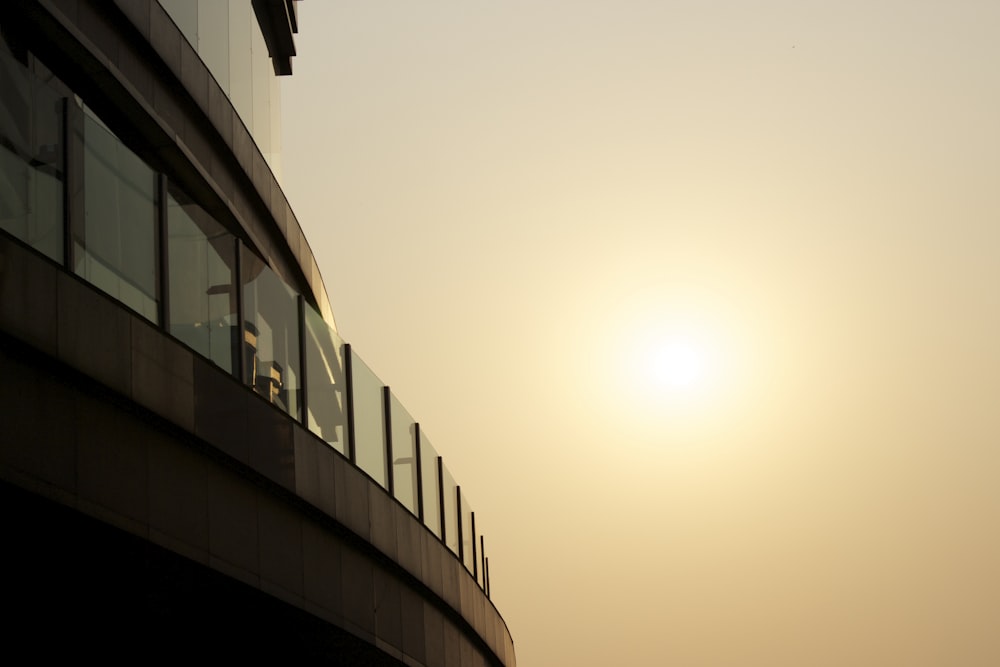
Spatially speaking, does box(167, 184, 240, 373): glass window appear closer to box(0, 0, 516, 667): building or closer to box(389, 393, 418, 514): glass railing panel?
box(0, 0, 516, 667): building

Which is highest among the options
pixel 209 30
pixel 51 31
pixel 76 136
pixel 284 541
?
pixel 209 30

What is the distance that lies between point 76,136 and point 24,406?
2.05 metres

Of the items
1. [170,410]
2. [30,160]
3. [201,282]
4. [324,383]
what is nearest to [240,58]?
[324,383]

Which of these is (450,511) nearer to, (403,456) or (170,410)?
(403,456)

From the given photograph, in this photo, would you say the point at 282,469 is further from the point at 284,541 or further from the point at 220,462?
the point at 220,462

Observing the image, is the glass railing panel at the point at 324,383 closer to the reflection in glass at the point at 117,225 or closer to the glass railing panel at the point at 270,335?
the glass railing panel at the point at 270,335

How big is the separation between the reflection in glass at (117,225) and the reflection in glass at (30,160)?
29 centimetres

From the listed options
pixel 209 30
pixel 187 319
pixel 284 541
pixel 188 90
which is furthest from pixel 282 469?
pixel 209 30

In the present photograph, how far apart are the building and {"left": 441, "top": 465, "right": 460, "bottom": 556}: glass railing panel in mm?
537

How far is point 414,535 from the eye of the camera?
1655 cm

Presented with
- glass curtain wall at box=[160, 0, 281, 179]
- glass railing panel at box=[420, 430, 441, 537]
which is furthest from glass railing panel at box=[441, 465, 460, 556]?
glass curtain wall at box=[160, 0, 281, 179]

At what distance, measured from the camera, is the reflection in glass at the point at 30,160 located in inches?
307

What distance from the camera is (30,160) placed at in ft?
26.3

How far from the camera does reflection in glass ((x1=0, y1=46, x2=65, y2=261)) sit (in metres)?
7.79
